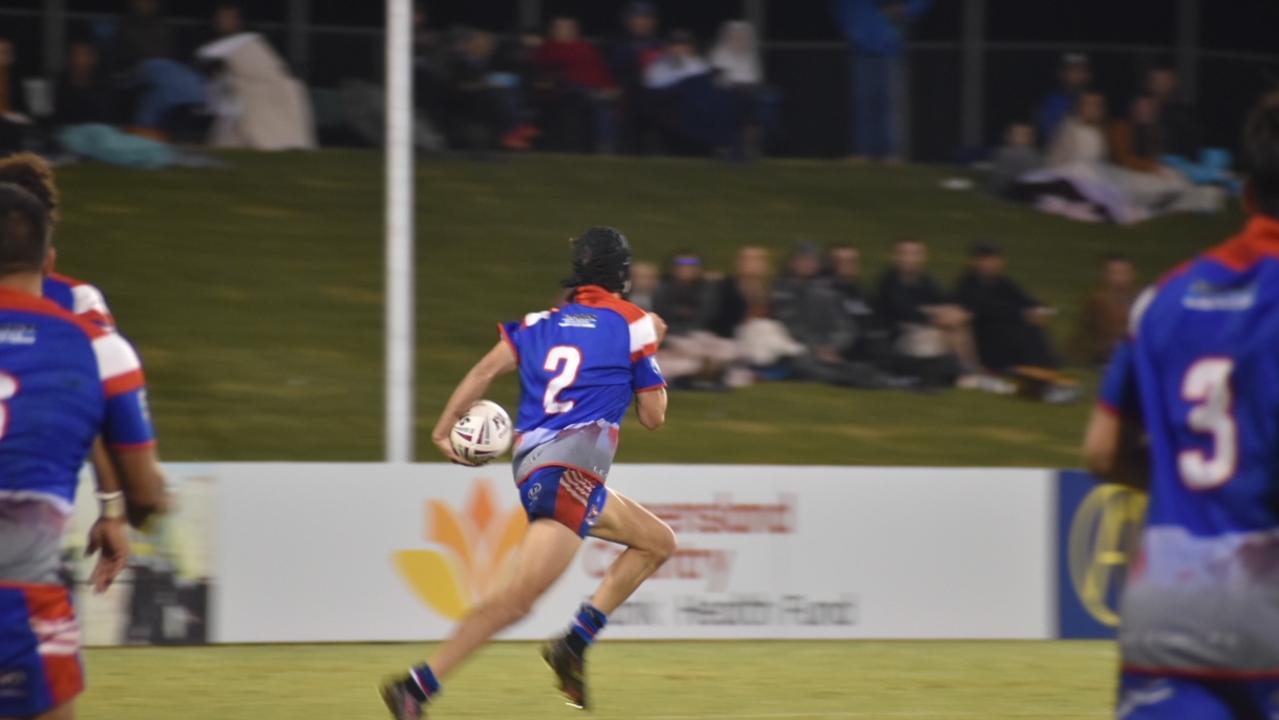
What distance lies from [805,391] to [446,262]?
14.9ft

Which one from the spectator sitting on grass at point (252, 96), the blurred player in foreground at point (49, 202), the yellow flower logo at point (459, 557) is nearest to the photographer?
the blurred player in foreground at point (49, 202)

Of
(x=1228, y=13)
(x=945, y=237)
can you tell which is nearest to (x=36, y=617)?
(x=945, y=237)

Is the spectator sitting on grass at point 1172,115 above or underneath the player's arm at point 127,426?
underneath

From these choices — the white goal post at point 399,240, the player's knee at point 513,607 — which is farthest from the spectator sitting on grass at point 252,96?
the player's knee at point 513,607

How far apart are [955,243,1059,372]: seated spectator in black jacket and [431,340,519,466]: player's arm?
8.99 meters

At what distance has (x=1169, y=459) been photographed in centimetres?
375

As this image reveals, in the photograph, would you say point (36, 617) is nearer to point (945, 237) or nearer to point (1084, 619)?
point (1084, 619)

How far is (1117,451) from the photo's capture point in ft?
13.0

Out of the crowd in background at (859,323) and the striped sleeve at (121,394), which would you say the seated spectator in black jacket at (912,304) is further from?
the striped sleeve at (121,394)

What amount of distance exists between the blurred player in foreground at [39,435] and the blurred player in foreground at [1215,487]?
2.26m

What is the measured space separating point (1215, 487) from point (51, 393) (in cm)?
249

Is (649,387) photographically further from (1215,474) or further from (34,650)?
(1215,474)

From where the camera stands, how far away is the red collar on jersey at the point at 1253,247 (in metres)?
3.76

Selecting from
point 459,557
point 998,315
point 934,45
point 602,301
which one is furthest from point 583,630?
point 934,45
